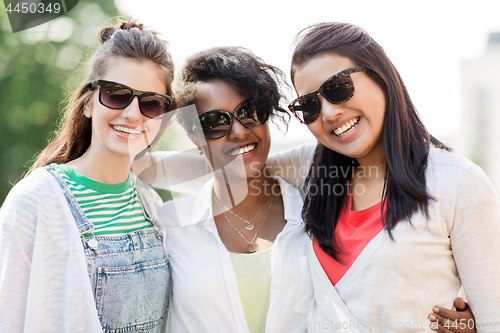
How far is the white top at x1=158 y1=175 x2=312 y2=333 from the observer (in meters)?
2.02

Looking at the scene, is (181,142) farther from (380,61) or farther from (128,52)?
(380,61)

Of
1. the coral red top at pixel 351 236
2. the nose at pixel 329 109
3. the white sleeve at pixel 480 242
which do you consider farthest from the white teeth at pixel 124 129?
the white sleeve at pixel 480 242

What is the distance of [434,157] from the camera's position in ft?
6.01

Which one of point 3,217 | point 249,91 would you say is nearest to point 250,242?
point 249,91

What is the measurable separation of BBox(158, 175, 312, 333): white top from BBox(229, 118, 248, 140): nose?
58cm

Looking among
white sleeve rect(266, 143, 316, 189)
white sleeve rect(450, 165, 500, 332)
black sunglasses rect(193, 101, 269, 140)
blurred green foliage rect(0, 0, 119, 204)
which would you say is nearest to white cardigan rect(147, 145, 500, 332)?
white sleeve rect(450, 165, 500, 332)

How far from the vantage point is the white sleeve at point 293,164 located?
272cm

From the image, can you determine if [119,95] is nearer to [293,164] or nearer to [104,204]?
[104,204]

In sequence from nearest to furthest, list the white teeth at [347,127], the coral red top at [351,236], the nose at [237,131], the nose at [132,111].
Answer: the coral red top at [351,236] → the white teeth at [347,127] → the nose at [132,111] → the nose at [237,131]

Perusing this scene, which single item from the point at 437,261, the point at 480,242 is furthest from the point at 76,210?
the point at 480,242

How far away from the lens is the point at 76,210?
1.92 metres

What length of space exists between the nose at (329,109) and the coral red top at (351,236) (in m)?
0.52

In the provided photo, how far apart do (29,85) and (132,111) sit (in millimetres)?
11667

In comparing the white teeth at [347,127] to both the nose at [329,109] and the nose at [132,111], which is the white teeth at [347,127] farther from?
the nose at [132,111]
